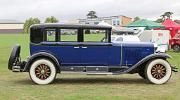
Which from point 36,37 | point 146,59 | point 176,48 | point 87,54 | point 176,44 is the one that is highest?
point 36,37

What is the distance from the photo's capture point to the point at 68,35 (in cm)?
1116

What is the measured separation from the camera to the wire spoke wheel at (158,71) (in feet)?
36.5

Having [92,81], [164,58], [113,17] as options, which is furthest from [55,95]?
[113,17]

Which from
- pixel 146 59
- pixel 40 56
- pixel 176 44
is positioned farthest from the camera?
pixel 176 44

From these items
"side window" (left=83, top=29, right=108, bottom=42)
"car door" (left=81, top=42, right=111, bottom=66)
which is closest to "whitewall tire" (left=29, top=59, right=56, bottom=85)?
"car door" (left=81, top=42, right=111, bottom=66)

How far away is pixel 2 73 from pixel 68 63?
11.6 ft

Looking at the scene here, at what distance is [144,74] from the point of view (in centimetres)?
1141

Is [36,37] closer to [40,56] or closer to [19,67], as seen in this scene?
[40,56]

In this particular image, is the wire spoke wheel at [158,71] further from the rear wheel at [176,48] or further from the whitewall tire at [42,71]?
the rear wheel at [176,48]

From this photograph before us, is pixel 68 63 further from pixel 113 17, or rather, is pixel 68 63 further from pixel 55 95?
pixel 113 17

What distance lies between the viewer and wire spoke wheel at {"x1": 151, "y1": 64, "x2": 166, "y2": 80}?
11.1m

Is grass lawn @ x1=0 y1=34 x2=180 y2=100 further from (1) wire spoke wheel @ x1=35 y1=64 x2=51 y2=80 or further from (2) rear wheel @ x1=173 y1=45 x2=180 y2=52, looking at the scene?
(2) rear wheel @ x1=173 y1=45 x2=180 y2=52

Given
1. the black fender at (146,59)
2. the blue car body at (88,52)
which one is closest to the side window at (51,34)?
the blue car body at (88,52)

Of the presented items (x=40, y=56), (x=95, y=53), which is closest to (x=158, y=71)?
(x=95, y=53)
